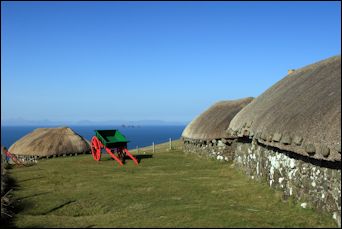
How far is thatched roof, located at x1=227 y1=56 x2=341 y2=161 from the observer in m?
9.73

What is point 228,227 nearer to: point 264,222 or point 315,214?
point 264,222

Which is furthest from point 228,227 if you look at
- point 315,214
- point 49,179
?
point 49,179

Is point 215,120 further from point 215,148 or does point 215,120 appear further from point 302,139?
point 302,139

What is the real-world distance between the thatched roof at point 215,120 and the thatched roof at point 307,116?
235 inches

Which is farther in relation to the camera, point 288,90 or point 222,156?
point 222,156

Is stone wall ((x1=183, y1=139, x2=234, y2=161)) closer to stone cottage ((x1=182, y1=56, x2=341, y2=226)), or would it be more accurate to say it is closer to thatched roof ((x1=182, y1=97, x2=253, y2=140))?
thatched roof ((x1=182, y1=97, x2=253, y2=140))

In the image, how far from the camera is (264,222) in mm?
9336

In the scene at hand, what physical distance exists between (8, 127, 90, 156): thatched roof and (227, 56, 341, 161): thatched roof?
71.6ft

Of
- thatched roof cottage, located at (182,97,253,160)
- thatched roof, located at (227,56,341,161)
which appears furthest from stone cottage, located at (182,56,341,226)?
thatched roof cottage, located at (182,97,253,160)

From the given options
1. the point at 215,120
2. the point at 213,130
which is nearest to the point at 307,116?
the point at 213,130

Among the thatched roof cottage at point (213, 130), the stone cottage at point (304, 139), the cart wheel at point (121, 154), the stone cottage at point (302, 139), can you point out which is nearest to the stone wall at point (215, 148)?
the thatched roof cottage at point (213, 130)

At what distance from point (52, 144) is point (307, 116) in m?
28.5

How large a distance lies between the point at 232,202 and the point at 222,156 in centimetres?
1041

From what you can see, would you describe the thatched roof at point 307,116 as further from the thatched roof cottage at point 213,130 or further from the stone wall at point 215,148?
the thatched roof cottage at point 213,130
